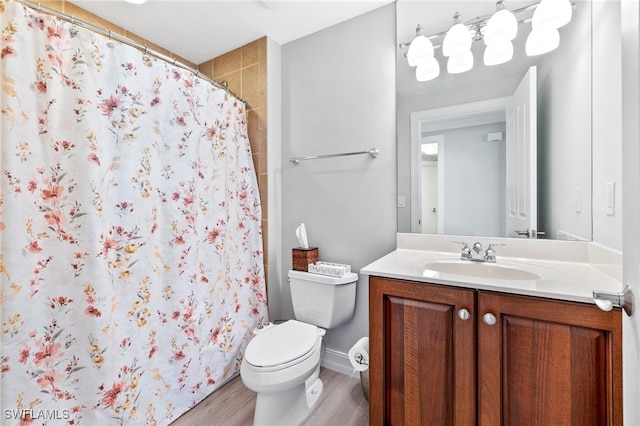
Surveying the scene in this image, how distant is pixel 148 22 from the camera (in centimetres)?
184

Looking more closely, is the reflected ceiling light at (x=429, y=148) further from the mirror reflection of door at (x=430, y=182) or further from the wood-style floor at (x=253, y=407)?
the wood-style floor at (x=253, y=407)

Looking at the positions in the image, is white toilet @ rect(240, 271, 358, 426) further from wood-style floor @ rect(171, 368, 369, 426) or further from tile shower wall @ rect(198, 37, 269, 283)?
tile shower wall @ rect(198, 37, 269, 283)

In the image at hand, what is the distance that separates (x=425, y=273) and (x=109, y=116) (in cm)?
153

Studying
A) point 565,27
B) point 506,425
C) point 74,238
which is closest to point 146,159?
point 74,238

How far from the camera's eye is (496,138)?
143 cm

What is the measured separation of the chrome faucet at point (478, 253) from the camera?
1.30 m

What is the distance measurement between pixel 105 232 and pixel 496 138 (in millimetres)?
1930

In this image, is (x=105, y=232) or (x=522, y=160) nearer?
(x=105, y=232)

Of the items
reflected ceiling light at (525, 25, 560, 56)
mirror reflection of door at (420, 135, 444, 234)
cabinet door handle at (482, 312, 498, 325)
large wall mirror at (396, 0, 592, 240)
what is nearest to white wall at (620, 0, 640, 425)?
cabinet door handle at (482, 312, 498, 325)

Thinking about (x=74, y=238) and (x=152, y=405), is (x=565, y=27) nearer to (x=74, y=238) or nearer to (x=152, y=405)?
(x=74, y=238)

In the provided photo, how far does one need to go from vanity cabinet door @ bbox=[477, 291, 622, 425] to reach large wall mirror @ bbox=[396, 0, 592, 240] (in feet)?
1.93

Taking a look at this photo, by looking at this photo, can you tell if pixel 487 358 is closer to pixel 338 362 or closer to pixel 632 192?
pixel 632 192

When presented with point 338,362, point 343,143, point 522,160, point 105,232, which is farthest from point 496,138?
point 105,232

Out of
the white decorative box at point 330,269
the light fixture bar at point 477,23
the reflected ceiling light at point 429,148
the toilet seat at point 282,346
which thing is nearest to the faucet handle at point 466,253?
the reflected ceiling light at point 429,148
